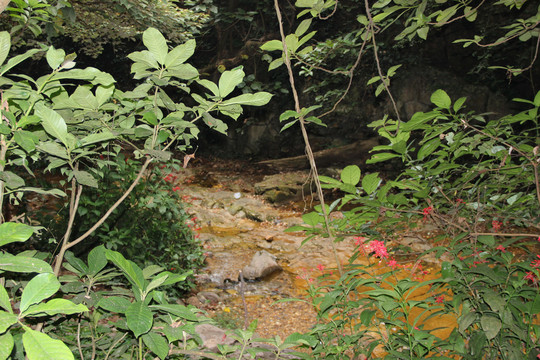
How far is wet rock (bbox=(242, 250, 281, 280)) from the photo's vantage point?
4.35 metres

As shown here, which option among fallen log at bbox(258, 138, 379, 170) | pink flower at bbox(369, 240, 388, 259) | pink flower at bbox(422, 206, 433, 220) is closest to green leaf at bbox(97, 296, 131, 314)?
pink flower at bbox(369, 240, 388, 259)

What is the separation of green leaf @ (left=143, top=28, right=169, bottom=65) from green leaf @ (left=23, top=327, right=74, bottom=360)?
1.94 ft

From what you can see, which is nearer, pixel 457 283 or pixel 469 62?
pixel 457 283

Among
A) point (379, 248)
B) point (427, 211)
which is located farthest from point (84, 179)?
point (427, 211)

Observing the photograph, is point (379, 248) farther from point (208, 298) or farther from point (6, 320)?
point (208, 298)

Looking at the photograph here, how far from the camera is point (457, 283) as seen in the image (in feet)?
3.69

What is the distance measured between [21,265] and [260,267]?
402 centimetres

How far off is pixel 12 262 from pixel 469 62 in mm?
8865

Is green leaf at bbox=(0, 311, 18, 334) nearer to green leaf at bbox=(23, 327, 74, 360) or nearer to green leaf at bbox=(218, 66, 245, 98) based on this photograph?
green leaf at bbox=(23, 327, 74, 360)

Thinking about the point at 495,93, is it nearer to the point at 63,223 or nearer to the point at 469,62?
the point at 469,62

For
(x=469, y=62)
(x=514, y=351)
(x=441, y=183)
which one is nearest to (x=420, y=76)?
(x=469, y=62)

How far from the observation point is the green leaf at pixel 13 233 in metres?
0.53

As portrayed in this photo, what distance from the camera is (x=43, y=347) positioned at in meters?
0.44

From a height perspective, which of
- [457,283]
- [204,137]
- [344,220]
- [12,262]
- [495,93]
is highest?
[12,262]
